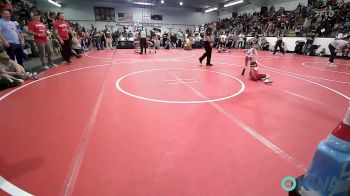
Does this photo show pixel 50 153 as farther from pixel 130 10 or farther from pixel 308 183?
pixel 130 10

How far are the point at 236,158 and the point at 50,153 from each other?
2046 mm

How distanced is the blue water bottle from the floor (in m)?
0.93

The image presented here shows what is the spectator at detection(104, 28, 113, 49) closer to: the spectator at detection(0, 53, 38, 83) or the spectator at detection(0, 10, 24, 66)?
the spectator at detection(0, 10, 24, 66)

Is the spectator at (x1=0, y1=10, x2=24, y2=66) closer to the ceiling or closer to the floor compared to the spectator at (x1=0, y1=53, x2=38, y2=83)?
closer to the ceiling

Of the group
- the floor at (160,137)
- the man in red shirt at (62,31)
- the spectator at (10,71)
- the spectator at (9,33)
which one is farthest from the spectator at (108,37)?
the floor at (160,137)

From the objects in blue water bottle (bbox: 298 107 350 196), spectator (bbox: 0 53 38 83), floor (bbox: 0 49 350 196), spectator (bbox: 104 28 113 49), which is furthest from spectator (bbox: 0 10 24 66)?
spectator (bbox: 104 28 113 49)

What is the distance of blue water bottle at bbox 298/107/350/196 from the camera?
87 centimetres

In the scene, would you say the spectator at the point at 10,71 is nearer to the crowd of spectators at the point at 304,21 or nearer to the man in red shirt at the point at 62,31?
the man in red shirt at the point at 62,31

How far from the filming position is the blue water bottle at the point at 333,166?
87 cm

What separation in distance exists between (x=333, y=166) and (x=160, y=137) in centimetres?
198

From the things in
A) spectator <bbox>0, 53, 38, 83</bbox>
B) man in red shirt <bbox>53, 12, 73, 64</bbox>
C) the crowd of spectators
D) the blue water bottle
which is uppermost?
the crowd of spectators

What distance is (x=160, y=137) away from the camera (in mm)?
2645

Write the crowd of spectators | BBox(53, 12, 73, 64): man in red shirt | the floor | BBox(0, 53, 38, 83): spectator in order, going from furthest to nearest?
the crowd of spectators, BBox(53, 12, 73, 64): man in red shirt, BBox(0, 53, 38, 83): spectator, the floor

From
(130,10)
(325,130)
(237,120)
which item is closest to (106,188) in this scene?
(237,120)
